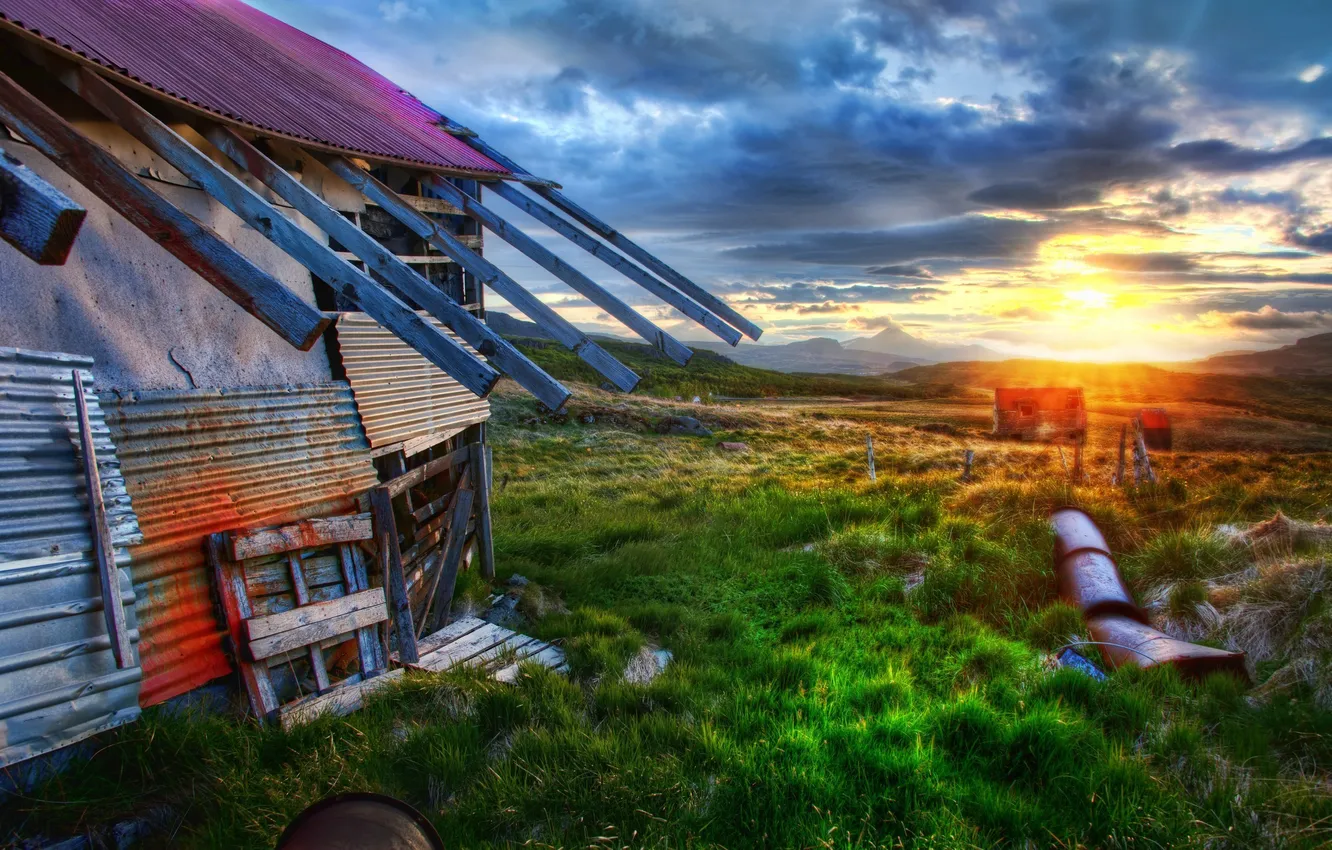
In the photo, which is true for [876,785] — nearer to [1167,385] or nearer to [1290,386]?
[1167,385]

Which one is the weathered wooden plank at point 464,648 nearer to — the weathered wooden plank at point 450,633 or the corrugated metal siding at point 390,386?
the weathered wooden plank at point 450,633

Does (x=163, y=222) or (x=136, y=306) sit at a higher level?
(x=163, y=222)

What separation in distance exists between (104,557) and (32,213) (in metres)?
2.00

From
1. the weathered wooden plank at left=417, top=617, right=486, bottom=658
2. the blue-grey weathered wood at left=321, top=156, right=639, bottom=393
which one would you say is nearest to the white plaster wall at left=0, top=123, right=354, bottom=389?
the blue-grey weathered wood at left=321, top=156, right=639, bottom=393

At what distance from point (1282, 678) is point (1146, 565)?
2414 millimetres

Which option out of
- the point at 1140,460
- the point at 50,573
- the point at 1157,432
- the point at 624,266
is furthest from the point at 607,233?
the point at 1157,432

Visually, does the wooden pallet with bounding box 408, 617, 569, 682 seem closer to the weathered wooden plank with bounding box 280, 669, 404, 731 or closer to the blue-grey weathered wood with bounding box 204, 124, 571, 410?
the weathered wooden plank with bounding box 280, 669, 404, 731

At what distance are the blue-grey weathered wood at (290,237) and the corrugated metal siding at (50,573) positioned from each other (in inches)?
56.5

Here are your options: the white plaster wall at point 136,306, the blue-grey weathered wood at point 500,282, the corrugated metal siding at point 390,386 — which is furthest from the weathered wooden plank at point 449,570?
the blue-grey weathered wood at point 500,282

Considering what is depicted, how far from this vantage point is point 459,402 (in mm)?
8367

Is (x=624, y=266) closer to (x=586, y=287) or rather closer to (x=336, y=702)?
(x=586, y=287)

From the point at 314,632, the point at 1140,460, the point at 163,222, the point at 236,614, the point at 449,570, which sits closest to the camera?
the point at 163,222

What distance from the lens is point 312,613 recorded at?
505 centimetres

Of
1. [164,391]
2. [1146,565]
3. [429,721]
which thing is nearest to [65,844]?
[429,721]
